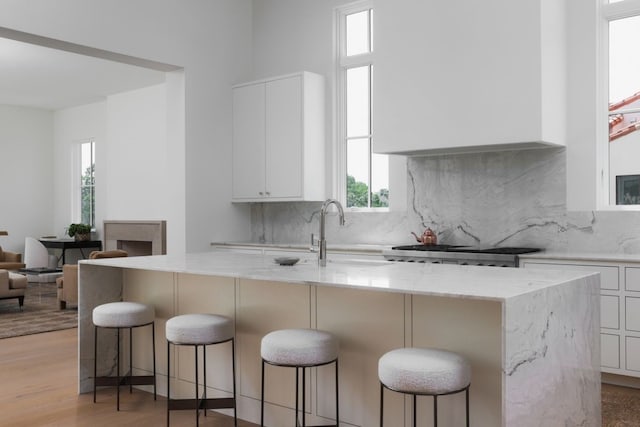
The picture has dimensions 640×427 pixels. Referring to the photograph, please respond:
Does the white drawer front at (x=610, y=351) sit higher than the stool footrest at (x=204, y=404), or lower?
higher

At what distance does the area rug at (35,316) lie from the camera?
20.8ft

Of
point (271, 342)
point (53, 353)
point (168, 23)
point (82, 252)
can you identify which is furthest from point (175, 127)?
point (82, 252)

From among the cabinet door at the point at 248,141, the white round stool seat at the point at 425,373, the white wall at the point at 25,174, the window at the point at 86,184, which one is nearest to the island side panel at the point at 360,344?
the white round stool seat at the point at 425,373

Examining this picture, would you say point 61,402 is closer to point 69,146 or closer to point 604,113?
point 604,113

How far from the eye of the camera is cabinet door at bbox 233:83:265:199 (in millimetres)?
6312

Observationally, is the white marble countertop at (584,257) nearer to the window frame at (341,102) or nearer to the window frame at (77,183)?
the window frame at (341,102)

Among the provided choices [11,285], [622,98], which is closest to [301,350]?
[622,98]

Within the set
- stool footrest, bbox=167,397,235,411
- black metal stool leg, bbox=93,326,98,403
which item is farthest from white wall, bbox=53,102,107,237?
stool footrest, bbox=167,397,235,411

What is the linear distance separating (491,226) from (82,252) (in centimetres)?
784

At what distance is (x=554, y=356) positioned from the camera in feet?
8.40

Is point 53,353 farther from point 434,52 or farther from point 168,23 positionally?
point 434,52

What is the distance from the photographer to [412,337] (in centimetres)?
287

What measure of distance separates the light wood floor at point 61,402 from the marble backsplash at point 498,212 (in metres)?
2.68

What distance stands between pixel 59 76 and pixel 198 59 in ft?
11.0
